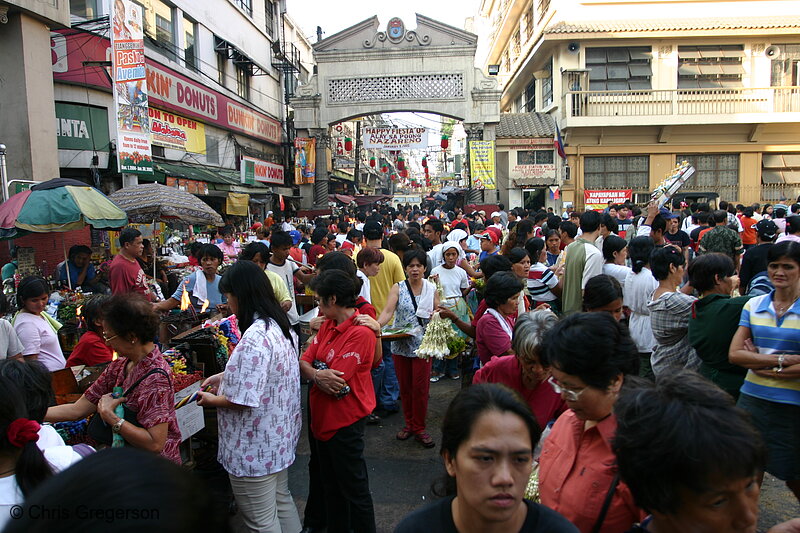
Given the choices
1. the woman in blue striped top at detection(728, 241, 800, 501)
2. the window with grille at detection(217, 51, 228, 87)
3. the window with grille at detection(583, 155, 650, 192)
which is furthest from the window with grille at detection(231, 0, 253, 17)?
the woman in blue striped top at detection(728, 241, 800, 501)

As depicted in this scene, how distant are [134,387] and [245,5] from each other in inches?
941

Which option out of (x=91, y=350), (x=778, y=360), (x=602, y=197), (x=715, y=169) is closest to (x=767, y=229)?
(x=778, y=360)

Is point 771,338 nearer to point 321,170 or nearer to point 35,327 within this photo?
point 35,327

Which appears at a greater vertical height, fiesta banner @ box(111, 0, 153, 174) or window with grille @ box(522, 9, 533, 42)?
window with grille @ box(522, 9, 533, 42)

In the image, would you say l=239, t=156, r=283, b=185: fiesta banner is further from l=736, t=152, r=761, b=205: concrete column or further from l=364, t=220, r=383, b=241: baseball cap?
l=736, t=152, r=761, b=205: concrete column

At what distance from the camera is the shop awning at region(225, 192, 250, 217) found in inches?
691

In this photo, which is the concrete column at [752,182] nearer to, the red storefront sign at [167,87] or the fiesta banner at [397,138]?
the fiesta banner at [397,138]

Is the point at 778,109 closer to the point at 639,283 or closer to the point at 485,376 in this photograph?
the point at 639,283

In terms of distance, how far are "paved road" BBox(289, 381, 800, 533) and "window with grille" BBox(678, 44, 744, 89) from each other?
19398mm

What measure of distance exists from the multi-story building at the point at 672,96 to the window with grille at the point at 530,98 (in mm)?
3392

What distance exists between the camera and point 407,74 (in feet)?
67.7

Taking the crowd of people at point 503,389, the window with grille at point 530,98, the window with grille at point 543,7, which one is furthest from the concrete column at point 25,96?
the window with grille at point 530,98

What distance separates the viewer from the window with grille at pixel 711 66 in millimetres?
19391

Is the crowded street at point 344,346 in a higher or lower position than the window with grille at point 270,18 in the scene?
lower
